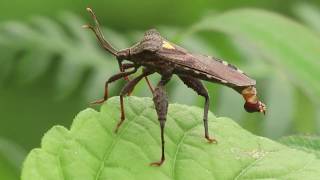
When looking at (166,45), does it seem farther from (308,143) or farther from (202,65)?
(308,143)

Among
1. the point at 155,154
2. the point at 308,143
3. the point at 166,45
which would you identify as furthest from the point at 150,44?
the point at 308,143

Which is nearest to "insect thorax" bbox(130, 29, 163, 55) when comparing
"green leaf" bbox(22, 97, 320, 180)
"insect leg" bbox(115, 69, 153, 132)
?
"insect leg" bbox(115, 69, 153, 132)

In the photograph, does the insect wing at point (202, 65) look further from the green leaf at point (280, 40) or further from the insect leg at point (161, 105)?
the green leaf at point (280, 40)

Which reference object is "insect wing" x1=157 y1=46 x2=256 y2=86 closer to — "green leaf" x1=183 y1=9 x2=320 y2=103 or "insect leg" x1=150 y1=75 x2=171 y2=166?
"insect leg" x1=150 y1=75 x2=171 y2=166

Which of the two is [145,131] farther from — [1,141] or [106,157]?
[1,141]

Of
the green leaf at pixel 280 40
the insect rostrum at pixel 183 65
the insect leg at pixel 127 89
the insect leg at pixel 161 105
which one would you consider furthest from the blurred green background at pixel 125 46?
the insect leg at pixel 161 105

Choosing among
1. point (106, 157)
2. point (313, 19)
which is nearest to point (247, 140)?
point (106, 157)
